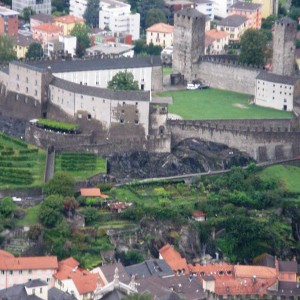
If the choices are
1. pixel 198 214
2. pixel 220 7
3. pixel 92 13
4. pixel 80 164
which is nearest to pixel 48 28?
pixel 92 13

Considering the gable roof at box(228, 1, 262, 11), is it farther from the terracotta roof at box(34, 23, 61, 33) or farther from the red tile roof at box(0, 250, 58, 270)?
the red tile roof at box(0, 250, 58, 270)

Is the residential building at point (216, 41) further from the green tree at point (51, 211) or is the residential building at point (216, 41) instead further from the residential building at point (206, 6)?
the green tree at point (51, 211)

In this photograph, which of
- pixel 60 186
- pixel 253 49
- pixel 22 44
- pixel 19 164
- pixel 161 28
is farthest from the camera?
pixel 161 28

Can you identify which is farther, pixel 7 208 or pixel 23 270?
pixel 7 208

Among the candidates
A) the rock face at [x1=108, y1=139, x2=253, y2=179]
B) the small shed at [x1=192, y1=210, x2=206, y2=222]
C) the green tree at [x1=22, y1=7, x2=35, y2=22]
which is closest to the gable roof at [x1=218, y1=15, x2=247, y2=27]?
the green tree at [x1=22, y1=7, x2=35, y2=22]

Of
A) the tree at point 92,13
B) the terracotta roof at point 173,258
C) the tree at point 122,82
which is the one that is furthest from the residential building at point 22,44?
the terracotta roof at point 173,258

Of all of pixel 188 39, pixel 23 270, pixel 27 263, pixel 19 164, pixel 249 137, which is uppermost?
pixel 188 39

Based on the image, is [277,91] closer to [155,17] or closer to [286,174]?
[286,174]
